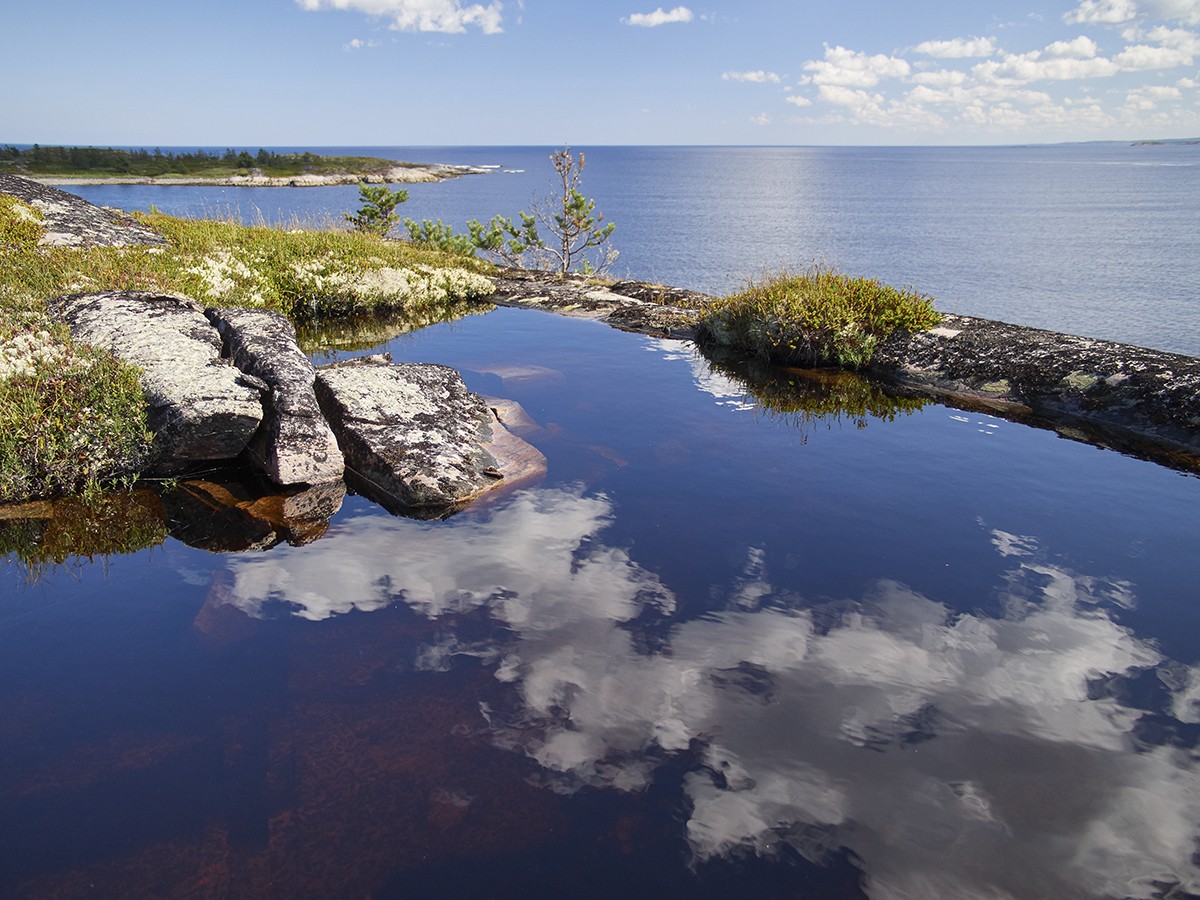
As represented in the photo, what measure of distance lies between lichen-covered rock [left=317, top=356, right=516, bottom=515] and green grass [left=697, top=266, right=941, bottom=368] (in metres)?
7.21

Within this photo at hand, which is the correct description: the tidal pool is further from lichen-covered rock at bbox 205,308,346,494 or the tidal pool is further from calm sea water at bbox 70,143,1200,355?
calm sea water at bbox 70,143,1200,355

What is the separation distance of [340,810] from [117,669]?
2517 mm

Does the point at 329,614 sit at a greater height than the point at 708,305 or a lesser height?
lesser

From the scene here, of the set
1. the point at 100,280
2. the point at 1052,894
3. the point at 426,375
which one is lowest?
the point at 1052,894

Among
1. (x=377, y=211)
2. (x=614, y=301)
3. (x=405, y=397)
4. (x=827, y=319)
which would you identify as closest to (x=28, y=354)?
(x=405, y=397)

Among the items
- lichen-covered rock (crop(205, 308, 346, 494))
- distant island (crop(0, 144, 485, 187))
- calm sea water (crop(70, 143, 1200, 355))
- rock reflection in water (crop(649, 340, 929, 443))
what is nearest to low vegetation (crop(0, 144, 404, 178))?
distant island (crop(0, 144, 485, 187))

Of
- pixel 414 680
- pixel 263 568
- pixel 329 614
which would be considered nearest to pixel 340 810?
pixel 414 680

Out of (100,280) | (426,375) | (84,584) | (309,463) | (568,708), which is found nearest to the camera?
(568,708)

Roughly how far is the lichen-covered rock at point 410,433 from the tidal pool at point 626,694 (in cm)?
56

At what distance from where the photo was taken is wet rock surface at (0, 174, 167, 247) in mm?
18469

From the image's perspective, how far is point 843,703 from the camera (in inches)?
211

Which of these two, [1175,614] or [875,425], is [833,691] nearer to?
[1175,614]

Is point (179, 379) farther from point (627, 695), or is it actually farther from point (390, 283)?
point (390, 283)

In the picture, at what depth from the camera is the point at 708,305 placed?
18.3 metres
